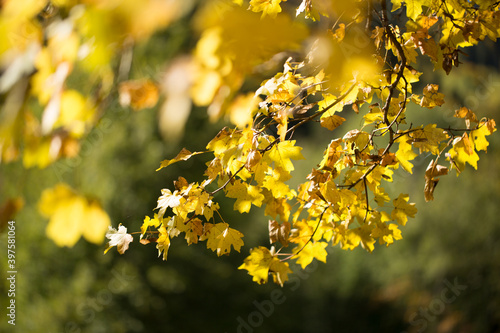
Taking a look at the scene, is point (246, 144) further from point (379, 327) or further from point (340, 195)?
point (379, 327)

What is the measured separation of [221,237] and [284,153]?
1.13ft

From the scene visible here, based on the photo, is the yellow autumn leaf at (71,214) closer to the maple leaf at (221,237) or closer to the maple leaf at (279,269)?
the maple leaf at (221,237)

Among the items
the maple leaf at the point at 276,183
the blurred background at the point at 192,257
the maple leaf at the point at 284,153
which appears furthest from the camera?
the blurred background at the point at 192,257

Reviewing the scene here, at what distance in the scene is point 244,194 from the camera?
4.36 ft

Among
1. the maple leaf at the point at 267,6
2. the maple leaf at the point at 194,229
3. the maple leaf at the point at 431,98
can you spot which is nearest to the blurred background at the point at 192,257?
the maple leaf at the point at 194,229

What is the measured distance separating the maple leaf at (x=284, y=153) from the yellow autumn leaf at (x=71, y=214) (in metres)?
0.67

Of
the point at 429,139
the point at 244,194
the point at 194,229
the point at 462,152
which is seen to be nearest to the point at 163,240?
the point at 194,229

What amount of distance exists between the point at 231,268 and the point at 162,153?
224 cm

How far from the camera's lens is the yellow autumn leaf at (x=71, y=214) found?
581 mm

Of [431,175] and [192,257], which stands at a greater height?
Answer: [431,175]

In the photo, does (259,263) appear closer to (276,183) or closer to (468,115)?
(276,183)

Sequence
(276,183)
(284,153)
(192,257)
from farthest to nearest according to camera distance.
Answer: (192,257)
(276,183)
(284,153)

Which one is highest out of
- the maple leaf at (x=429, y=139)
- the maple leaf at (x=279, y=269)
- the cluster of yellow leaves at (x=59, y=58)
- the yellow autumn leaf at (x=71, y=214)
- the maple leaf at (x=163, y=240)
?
the cluster of yellow leaves at (x=59, y=58)

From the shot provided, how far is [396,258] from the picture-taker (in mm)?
9344
